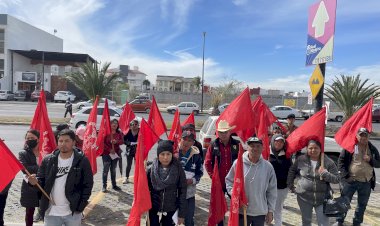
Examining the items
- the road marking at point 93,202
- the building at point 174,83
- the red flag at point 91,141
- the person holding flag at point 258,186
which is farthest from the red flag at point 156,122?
the building at point 174,83

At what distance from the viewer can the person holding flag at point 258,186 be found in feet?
12.6

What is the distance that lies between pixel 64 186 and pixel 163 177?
1.11m

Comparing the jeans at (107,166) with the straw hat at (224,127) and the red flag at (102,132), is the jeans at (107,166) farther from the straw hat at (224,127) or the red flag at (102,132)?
the straw hat at (224,127)

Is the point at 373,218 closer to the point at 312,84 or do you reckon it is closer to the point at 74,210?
the point at 312,84

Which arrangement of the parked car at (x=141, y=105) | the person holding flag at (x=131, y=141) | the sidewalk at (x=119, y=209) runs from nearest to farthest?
the sidewalk at (x=119, y=209)
the person holding flag at (x=131, y=141)
the parked car at (x=141, y=105)

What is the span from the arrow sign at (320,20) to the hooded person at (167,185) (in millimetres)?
4780

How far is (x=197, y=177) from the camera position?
4.52 meters

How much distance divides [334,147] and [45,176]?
7007 millimetres

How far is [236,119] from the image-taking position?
4840mm

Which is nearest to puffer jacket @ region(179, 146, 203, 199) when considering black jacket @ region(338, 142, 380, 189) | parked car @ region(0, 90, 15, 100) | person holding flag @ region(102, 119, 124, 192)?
black jacket @ region(338, 142, 380, 189)

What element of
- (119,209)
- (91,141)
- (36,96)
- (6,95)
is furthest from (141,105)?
(119,209)

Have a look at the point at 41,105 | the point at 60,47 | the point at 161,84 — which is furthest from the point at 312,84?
the point at 161,84

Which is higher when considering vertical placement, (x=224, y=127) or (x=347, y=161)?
(x=224, y=127)

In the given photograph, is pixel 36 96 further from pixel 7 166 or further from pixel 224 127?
pixel 224 127
